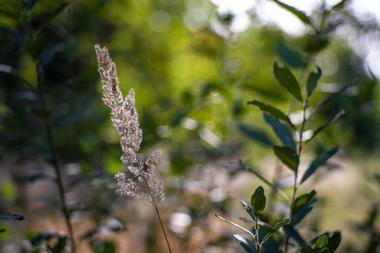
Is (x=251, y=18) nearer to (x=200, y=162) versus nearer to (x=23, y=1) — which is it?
(x=200, y=162)

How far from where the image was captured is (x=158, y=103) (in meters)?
3.96

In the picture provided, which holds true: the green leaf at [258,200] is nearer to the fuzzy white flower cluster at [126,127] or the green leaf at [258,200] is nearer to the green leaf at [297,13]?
the fuzzy white flower cluster at [126,127]

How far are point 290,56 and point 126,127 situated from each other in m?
1.17

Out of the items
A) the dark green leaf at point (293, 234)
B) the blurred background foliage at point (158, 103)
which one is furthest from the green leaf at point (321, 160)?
the blurred background foliage at point (158, 103)

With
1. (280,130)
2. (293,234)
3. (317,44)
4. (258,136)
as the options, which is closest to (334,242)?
(293,234)

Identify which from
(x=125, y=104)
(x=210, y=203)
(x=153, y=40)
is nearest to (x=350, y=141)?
(x=210, y=203)

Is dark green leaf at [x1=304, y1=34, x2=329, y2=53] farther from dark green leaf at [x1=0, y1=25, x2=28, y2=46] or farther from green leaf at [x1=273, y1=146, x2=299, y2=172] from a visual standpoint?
dark green leaf at [x1=0, y1=25, x2=28, y2=46]

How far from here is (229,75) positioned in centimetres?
336

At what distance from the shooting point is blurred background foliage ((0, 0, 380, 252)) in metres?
2.28

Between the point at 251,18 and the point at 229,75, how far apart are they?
37 centimetres

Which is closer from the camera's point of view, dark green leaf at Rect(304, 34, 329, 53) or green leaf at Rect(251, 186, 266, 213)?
green leaf at Rect(251, 186, 266, 213)

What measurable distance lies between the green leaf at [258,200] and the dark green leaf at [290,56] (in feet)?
3.33

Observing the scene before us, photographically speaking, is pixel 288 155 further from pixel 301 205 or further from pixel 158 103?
pixel 158 103

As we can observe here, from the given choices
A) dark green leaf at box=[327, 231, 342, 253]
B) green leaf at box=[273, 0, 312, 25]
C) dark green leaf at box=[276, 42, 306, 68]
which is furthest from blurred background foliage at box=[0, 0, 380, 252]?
dark green leaf at box=[327, 231, 342, 253]
